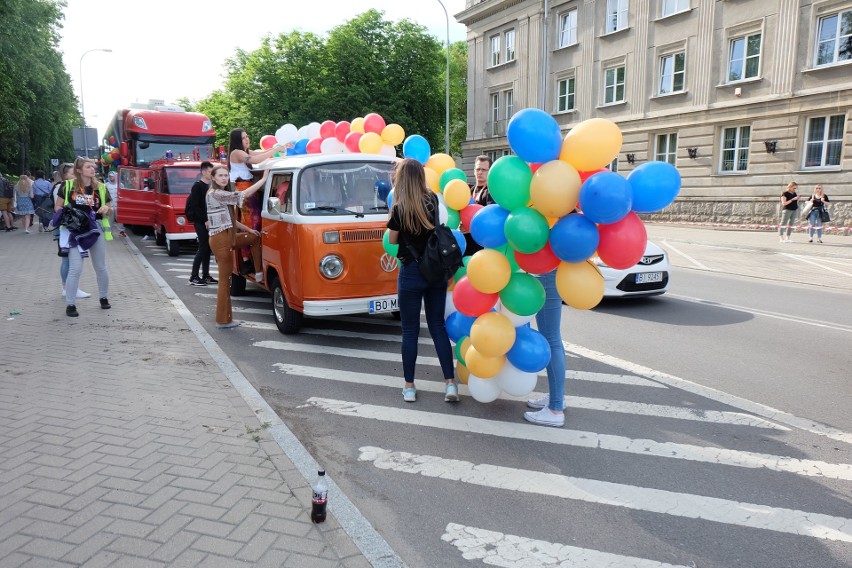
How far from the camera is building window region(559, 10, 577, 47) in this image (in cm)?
3111

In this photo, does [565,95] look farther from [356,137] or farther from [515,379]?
[515,379]

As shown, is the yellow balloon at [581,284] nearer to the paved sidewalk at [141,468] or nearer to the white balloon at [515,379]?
the white balloon at [515,379]

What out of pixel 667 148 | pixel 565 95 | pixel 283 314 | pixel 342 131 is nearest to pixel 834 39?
pixel 667 148

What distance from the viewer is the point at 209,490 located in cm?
342

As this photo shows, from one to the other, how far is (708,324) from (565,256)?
4.84 m

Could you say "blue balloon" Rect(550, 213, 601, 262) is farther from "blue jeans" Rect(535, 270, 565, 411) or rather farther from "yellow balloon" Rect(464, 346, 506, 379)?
"yellow balloon" Rect(464, 346, 506, 379)

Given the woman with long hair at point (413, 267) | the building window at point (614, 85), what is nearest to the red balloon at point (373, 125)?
the woman with long hair at point (413, 267)

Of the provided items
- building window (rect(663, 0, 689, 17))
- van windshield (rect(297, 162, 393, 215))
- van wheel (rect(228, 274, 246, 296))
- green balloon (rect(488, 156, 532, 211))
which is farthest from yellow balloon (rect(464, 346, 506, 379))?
building window (rect(663, 0, 689, 17))

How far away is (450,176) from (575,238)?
2344mm

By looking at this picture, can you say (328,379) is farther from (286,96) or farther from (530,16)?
(286,96)

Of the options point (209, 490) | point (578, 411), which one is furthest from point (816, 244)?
point (209, 490)

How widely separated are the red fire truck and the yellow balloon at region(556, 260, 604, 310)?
41.5 feet

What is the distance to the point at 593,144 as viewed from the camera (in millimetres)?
3934

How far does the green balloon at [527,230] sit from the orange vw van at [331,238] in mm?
2745
